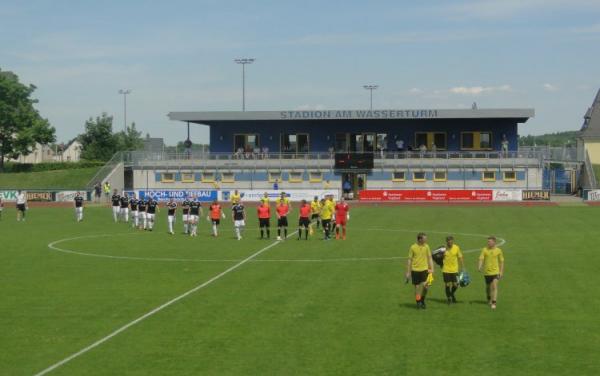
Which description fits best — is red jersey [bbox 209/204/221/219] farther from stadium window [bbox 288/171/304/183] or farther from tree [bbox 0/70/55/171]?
tree [bbox 0/70/55/171]

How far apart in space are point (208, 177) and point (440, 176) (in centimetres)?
2316

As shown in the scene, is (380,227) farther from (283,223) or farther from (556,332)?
(556,332)

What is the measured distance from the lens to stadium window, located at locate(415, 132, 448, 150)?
287ft

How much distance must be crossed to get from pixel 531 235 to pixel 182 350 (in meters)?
26.5

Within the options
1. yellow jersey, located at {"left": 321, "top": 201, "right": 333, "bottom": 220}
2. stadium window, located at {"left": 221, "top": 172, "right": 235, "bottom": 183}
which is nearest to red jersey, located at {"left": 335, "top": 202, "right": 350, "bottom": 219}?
yellow jersey, located at {"left": 321, "top": 201, "right": 333, "bottom": 220}

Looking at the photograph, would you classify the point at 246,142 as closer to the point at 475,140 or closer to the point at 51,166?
the point at 475,140

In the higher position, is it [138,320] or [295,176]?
[295,176]

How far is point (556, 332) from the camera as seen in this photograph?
1733 centimetres

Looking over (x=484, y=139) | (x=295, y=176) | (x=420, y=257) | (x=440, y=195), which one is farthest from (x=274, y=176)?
(x=420, y=257)

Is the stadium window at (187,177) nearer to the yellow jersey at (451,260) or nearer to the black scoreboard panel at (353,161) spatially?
the black scoreboard panel at (353,161)

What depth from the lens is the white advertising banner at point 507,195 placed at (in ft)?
236

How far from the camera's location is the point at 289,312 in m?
19.6

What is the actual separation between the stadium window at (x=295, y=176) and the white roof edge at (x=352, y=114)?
602 centimetres

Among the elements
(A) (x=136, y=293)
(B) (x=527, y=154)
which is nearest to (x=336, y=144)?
(B) (x=527, y=154)
